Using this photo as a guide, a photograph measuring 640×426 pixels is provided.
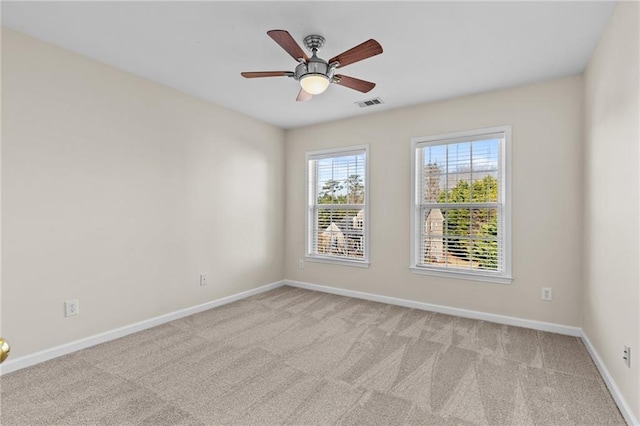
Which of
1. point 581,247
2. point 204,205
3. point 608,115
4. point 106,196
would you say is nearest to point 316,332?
point 204,205

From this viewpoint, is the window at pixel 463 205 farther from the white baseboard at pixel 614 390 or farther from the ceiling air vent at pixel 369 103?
the white baseboard at pixel 614 390

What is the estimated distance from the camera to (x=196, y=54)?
278 centimetres

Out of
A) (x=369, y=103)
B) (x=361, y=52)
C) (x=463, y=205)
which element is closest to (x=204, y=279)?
(x=369, y=103)

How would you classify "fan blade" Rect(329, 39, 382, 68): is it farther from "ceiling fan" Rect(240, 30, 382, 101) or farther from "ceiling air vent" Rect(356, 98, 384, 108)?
"ceiling air vent" Rect(356, 98, 384, 108)

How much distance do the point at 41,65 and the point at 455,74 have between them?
3.64 metres

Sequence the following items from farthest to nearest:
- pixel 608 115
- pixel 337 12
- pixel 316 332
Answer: pixel 316 332 < pixel 608 115 < pixel 337 12

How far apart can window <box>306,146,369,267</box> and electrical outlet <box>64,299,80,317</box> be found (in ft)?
9.66

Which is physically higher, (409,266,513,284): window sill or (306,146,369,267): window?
(306,146,369,267): window

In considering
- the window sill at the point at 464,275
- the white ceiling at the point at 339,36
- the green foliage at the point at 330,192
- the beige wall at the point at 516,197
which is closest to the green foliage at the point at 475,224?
the window sill at the point at 464,275

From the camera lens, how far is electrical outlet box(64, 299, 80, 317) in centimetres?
271

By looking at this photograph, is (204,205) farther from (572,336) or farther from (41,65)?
(572,336)

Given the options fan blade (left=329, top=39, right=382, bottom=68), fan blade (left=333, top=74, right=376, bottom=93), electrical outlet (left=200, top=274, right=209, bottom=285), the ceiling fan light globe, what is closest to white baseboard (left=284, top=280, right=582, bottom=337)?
electrical outlet (left=200, top=274, right=209, bottom=285)

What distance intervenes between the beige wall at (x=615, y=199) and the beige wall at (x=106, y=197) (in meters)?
3.83

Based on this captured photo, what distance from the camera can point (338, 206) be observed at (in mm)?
4766
